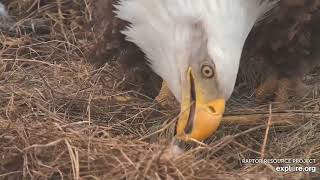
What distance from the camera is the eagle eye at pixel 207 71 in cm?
299

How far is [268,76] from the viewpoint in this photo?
3.79 meters

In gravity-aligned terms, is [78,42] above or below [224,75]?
below

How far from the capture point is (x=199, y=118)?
2.98 meters

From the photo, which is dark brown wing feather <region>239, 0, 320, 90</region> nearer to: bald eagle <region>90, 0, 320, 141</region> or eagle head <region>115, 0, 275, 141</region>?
bald eagle <region>90, 0, 320, 141</region>

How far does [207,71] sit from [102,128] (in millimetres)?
543

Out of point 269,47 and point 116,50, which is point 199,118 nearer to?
point 269,47

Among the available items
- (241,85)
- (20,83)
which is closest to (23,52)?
(20,83)

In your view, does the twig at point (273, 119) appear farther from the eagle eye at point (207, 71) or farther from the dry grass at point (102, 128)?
the eagle eye at point (207, 71)

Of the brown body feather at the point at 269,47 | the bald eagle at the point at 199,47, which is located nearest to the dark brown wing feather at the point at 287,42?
the brown body feather at the point at 269,47

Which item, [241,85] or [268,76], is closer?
[268,76]

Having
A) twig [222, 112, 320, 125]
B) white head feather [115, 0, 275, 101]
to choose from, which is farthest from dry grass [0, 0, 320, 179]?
white head feather [115, 0, 275, 101]

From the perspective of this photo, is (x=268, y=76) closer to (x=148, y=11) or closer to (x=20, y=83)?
(x=148, y=11)

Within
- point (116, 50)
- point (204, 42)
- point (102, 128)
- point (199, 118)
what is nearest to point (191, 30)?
point (204, 42)

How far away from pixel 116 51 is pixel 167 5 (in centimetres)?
66
